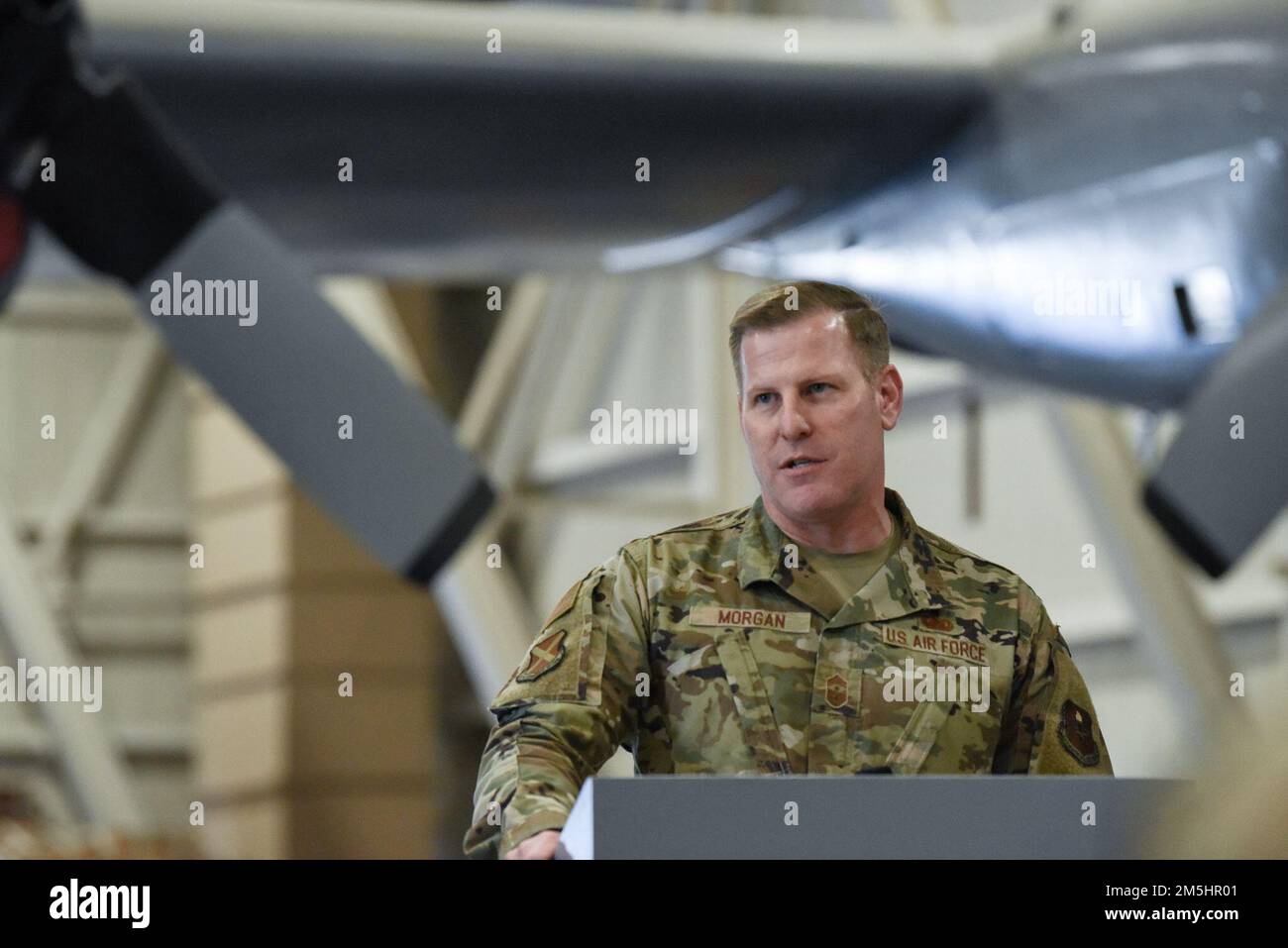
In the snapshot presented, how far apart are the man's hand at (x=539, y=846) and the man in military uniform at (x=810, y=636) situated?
26 cm

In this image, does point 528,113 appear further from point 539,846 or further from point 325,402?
point 539,846

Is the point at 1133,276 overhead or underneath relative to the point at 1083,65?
underneath

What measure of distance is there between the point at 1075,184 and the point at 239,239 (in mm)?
2544

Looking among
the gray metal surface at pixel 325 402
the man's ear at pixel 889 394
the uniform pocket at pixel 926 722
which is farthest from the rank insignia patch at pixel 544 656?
the gray metal surface at pixel 325 402

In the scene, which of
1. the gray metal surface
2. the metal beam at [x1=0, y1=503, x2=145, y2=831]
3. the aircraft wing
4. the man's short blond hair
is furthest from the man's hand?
the metal beam at [x1=0, y1=503, x2=145, y2=831]

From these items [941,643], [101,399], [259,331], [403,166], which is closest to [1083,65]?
[403,166]

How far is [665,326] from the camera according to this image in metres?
13.4

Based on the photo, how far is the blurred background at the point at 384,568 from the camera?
965 cm

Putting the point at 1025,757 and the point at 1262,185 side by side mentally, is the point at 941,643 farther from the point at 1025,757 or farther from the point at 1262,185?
the point at 1262,185

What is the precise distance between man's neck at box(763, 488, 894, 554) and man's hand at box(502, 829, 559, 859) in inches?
22.4

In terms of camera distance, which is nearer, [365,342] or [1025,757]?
[1025,757]

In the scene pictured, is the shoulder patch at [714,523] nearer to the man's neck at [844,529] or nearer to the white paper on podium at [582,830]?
the man's neck at [844,529]

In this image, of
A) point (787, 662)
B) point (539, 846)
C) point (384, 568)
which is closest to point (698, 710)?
point (787, 662)

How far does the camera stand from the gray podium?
5.69 ft
